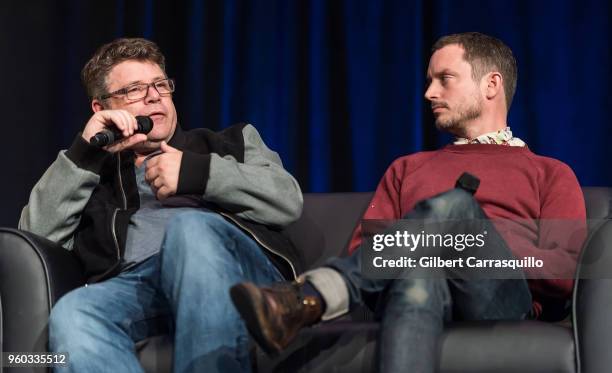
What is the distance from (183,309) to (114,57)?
31.1 inches

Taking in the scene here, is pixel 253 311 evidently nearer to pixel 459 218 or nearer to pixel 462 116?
pixel 459 218

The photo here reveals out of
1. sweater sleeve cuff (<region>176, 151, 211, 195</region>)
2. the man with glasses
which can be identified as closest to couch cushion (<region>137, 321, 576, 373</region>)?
the man with glasses

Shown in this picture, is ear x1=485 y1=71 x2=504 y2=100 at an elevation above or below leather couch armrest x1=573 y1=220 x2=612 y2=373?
above

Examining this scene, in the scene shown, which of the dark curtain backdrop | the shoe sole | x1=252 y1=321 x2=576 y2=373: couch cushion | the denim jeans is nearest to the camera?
the shoe sole

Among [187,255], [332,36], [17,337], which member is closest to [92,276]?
[17,337]

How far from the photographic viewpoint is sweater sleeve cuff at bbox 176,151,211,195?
1791 mm

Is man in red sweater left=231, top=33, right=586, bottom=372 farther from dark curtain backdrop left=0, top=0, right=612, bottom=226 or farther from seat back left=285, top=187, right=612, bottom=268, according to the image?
dark curtain backdrop left=0, top=0, right=612, bottom=226

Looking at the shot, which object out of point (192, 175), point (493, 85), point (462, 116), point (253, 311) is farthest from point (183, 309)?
point (493, 85)

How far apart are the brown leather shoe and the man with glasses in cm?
17

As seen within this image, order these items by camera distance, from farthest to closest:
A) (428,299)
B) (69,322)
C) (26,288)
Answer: (26,288) < (69,322) < (428,299)

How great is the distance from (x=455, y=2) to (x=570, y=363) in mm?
1378

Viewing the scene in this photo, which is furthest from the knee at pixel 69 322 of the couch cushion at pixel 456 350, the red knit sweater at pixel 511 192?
the red knit sweater at pixel 511 192

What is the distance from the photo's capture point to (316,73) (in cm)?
277

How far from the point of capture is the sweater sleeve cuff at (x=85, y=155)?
1907 mm
